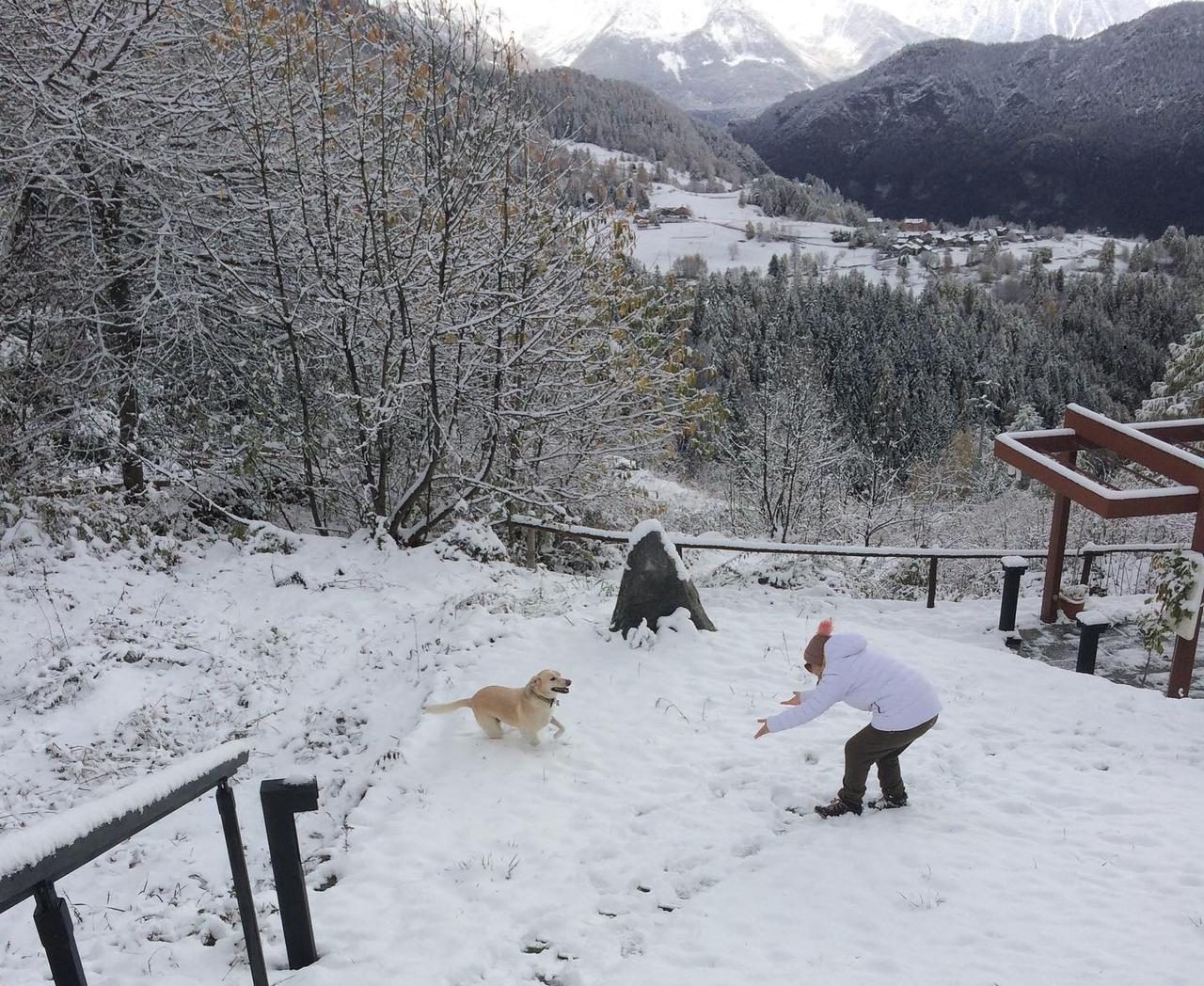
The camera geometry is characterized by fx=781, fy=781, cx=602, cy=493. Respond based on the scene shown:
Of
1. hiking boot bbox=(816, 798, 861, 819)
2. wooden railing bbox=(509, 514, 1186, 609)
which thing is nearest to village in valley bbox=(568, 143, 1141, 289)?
wooden railing bbox=(509, 514, 1186, 609)

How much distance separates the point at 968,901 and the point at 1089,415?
8929 millimetres

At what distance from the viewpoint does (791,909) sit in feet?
14.9

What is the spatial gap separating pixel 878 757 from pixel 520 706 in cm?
263

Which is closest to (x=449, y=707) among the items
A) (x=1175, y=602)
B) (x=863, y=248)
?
(x=1175, y=602)

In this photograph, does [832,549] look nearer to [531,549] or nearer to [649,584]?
[649,584]

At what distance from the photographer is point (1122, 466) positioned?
1100 cm

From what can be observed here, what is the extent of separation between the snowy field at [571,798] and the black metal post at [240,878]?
0.60m

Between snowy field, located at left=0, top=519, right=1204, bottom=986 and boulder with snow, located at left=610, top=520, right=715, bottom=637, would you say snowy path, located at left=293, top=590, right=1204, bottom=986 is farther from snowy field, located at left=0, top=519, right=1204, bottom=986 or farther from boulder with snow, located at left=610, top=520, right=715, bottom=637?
boulder with snow, located at left=610, top=520, right=715, bottom=637

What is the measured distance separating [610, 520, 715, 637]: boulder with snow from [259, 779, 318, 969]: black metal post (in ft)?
15.8

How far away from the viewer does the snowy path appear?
412cm

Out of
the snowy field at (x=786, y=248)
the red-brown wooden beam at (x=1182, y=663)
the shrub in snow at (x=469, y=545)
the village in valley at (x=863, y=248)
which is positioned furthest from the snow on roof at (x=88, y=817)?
the snowy field at (x=786, y=248)

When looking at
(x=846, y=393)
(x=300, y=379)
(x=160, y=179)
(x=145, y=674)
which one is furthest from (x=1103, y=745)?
(x=846, y=393)

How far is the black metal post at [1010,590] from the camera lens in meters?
9.82

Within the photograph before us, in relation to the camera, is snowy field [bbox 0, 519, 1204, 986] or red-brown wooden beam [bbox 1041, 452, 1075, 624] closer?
snowy field [bbox 0, 519, 1204, 986]
